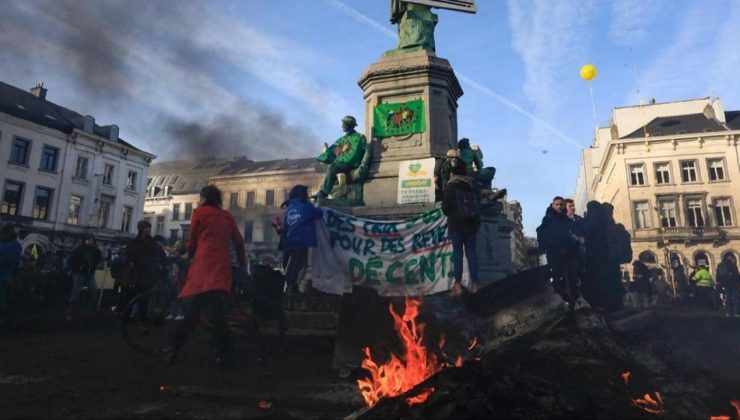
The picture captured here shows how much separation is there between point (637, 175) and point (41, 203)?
54671mm

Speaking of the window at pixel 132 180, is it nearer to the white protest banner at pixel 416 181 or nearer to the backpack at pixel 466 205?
the white protest banner at pixel 416 181

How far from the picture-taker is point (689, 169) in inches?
1735

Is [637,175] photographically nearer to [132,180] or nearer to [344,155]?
[344,155]

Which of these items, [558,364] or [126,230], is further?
[126,230]

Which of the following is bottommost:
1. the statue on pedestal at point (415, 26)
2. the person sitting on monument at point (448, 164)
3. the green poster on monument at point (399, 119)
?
the person sitting on monument at point (448, 164)

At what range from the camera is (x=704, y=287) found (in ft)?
54.3

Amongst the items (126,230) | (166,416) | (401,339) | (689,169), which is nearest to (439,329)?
(401,339)

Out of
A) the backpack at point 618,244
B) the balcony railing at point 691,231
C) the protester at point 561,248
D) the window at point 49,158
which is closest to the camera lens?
the protester at point 561,248

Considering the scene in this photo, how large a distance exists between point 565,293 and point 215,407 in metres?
5.18

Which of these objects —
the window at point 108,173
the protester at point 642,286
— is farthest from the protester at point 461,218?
the window at point 108,173

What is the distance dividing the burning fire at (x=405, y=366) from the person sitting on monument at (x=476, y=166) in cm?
489

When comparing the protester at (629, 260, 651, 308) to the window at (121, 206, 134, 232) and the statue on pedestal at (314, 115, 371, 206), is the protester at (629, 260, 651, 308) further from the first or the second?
the window at (121, 206, 134, 232)

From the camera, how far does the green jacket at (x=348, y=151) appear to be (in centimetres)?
1034

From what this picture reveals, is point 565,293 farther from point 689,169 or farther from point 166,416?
point 689,169
